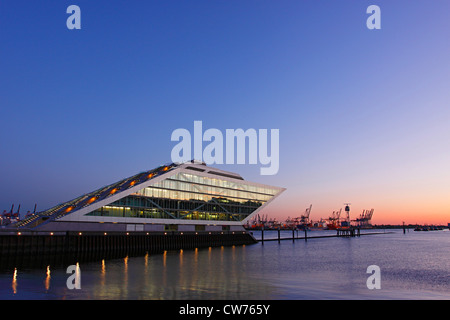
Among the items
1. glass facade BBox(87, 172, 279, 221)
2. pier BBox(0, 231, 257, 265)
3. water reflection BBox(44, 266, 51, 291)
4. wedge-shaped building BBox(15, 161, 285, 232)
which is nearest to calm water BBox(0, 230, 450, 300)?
water reflection BBox(44, 266, 51, 291)

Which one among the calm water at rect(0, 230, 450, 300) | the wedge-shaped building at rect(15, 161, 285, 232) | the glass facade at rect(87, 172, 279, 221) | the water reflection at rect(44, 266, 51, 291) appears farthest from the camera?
the glass facade at rect(87, 172, 279, 221)

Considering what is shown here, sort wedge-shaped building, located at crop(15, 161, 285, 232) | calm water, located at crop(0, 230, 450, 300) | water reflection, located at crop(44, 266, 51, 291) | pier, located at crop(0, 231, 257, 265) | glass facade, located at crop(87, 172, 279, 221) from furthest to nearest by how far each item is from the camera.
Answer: glass facade, located at crop(87, 172, 279, 221) < wedge-shaped building, located at crop(15, 161, 285, 232) < pier, located at crop(0, 231, 257, 265) < water reflection, located at crop(44, 266, 51, 291) < calm water, located at crop(0, 230, 450, 300)

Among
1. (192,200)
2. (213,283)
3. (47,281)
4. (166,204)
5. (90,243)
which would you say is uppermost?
(192,200)

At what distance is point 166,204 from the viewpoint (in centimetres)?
9275

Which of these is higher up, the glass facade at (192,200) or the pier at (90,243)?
the glass facade at (192,200)

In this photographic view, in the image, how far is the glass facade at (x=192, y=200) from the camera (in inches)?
3383

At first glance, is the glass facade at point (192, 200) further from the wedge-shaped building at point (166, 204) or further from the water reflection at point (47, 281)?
the water reflection at point (47, 281)

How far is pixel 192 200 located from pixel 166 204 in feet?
29.9

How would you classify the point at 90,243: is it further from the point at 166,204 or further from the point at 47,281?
the point at 47,281

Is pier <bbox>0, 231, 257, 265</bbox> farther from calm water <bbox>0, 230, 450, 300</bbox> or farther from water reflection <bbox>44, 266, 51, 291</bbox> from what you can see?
water reflection <bbox>44, 266, 51, 291</bbox>

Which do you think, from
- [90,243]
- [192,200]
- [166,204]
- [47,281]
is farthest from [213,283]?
[192,200]

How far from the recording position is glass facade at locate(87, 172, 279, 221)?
282 ft

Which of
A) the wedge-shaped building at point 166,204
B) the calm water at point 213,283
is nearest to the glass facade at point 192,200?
the wedge-shaped building at point 166,204

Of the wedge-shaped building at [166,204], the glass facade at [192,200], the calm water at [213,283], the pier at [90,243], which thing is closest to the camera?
the calm water at [213,283]
